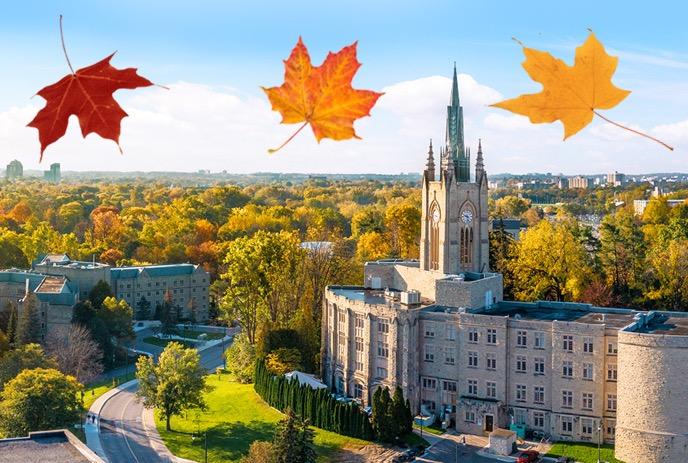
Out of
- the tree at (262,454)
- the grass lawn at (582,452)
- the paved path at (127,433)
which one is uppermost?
the tree at (262,454)

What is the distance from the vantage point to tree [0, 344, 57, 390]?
35750 mm

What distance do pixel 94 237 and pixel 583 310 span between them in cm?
5274

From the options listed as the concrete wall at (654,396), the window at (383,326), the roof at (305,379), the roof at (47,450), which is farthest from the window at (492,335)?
the roof at (47,450)

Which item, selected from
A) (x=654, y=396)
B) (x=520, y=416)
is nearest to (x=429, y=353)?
(x=520, y=416)

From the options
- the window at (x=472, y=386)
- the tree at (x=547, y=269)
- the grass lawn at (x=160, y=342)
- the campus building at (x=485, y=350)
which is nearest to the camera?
the campus building at (x=485, y=350)

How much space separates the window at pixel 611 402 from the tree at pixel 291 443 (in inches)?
493

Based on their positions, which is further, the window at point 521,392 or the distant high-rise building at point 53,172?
the window at point 521,392

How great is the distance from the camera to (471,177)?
1613 inches

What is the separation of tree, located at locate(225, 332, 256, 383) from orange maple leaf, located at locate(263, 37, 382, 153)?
125 ft

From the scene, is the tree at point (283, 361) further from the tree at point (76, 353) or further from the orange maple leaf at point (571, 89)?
the orange maple leaf at point (571, 89)

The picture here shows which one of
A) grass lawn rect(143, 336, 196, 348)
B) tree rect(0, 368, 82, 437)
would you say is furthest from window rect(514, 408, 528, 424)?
grass lawn rect(143, 336, 196, 348)

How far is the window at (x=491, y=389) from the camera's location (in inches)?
1330

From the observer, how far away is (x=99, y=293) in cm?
5075

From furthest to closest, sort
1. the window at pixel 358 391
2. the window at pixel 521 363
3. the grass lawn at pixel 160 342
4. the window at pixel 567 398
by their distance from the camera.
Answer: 1. the grass lawn at pixel 160 342
2. the window at pixel 358 391
3. the window at pixel 521 363
4. the window at pixel 567 398
